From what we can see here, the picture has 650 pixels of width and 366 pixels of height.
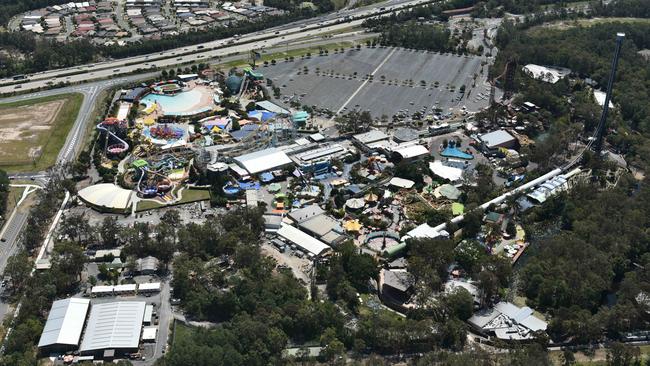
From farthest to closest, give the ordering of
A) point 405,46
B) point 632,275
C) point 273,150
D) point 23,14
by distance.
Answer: point 23,14 → point 405,46 → point 273,150 → point 632,275

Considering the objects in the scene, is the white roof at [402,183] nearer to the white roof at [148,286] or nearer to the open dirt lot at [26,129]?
the white roof at [148,286]

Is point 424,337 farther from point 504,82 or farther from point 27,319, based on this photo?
point 504,82

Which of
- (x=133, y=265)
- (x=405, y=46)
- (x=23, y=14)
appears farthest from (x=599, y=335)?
(x=23, y=14)

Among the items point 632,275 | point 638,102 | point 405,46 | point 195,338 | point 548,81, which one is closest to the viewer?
point 195,338

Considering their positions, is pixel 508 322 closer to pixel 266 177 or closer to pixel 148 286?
pixel 148 286

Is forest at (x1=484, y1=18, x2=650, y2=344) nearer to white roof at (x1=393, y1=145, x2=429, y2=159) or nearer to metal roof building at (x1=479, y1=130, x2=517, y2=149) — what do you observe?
metal roof building at (x1=479, y1=130, x2=517, y2=149)
